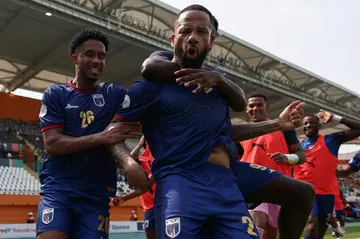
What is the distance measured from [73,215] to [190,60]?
1.34 m

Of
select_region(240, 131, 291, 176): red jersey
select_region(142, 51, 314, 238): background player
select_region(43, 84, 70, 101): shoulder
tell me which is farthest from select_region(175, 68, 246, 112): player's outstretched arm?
select_region(240, 131, 291, 176): red jersey

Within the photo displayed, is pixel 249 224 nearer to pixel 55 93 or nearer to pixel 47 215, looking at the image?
pixel 47 215

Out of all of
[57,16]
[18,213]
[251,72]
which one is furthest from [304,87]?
[18,213]

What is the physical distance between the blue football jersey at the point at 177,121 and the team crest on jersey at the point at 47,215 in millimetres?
889

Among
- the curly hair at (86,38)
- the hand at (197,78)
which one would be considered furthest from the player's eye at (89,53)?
the hand at (197,78)

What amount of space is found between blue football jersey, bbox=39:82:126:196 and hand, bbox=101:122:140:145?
1.78 ft

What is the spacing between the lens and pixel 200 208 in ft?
6.66

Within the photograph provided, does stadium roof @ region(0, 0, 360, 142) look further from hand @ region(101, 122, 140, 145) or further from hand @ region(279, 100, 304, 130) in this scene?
hand @ region(279, 100, 304, 130)

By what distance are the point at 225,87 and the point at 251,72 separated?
23.0m

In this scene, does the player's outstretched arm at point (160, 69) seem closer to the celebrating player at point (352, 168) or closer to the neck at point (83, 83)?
the neck at point (83, 83)

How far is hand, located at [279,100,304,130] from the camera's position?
2582 mm

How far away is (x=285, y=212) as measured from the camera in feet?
8.63

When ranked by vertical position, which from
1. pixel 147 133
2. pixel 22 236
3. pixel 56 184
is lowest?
pixel 22 236

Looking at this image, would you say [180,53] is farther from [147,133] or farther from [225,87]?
[147,133]
